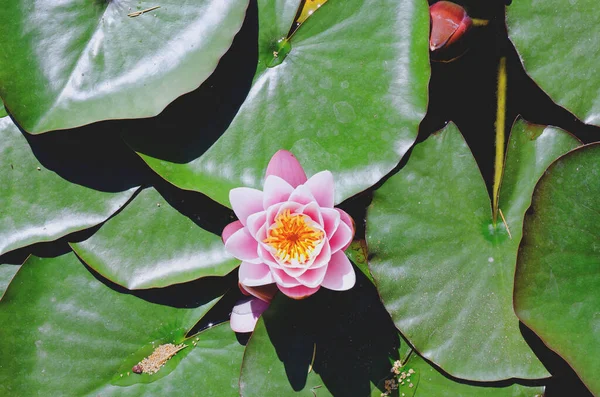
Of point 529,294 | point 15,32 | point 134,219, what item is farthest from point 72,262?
point 529,294

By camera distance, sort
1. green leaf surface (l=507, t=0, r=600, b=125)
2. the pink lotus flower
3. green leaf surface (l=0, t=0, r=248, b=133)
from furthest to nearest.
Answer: green leaf surface (l=507, t=0, r=600, b=125), green leaf surface (l=0, t=0, r=248, b=133), the pink lotus flower

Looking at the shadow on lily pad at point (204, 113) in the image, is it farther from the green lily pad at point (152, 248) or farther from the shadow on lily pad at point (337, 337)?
the shadow on lily pad at point (337, 337)

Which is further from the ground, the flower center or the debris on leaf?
the flower center

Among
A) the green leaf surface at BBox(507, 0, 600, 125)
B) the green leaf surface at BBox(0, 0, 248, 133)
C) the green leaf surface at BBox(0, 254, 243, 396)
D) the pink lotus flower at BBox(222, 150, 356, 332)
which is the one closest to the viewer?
the pink lotus flower at BBox(222, 150, 356, 332)

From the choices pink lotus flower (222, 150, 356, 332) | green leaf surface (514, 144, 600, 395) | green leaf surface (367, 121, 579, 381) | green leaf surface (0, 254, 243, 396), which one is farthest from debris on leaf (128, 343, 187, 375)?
green leaf surface (514, 144, 600, 395)

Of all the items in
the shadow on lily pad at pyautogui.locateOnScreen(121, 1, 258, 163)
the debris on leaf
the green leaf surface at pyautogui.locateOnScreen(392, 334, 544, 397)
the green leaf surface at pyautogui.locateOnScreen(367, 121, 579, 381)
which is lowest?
the green leaf surface at pyautogui.locateOnScreen(392, 334, 544, 397)

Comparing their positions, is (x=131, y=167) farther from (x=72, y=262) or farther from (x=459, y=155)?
(x=459, y=155)

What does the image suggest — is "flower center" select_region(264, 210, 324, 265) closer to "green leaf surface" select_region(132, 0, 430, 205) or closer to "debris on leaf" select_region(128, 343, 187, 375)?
"green leaf surface" select_region(132, 0, 430, 205)

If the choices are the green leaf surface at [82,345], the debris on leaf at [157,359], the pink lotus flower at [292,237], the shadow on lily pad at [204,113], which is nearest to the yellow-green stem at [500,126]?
the pink lotus flower at [292,237]
